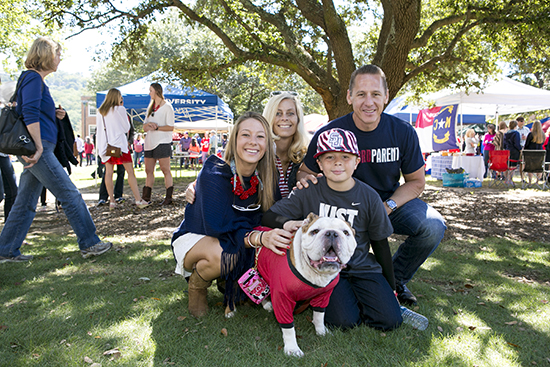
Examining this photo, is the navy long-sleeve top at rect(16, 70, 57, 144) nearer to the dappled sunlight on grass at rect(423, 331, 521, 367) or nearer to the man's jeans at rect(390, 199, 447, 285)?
the man's jeans at rect(390, 199, 447, 285)

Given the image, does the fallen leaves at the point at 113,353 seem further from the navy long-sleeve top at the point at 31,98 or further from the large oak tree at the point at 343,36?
the large oak tree at the point at 343,36

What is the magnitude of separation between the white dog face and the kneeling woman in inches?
20.3

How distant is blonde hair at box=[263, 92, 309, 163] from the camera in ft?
12.1

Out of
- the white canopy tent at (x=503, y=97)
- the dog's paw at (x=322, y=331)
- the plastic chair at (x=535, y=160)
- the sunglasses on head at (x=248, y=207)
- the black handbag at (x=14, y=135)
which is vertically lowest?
the dog's paw at (x=322, y=331)

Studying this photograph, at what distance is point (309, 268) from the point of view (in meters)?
2.37

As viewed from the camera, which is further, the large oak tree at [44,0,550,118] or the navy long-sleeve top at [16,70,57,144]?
the large oak tree at [44,0,550,118]

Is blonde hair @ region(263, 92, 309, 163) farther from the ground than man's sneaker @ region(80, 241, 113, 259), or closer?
farther from the ground

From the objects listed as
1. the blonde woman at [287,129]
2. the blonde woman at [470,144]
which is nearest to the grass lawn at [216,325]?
the blonde woman at [287,129]

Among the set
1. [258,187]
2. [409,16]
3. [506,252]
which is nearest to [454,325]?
[258,187]

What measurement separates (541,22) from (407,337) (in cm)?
646

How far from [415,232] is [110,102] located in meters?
6.06

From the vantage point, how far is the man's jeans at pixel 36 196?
4.07 m

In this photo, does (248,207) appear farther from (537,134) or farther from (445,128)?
(445,128)

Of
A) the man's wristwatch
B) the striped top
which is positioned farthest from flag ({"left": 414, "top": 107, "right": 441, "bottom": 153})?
the striped top
